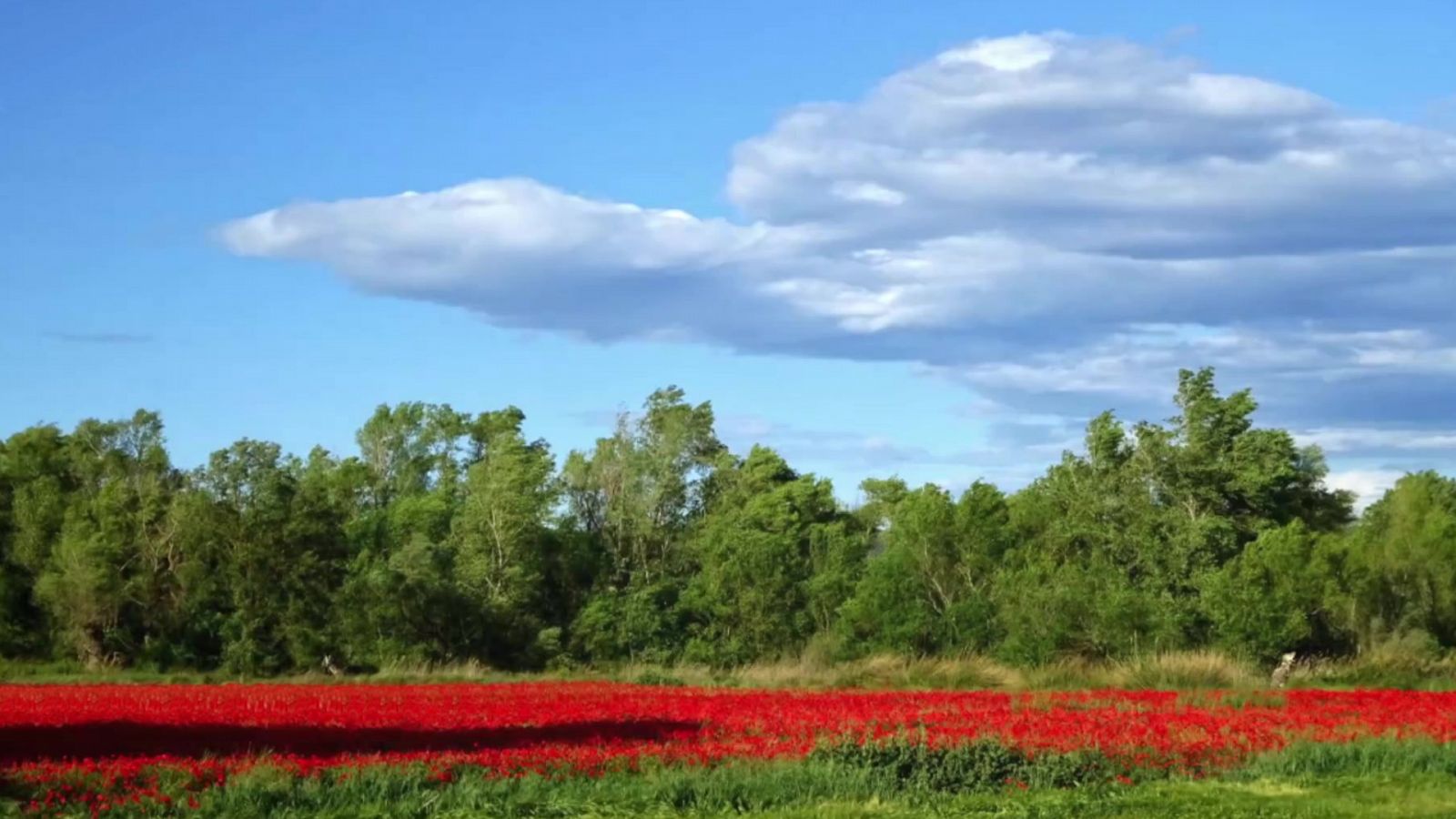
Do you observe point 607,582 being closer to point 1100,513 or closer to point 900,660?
point 1100,513

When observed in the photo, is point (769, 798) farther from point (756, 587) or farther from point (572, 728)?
point (756, 587)

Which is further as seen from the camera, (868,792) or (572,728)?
(572,728)

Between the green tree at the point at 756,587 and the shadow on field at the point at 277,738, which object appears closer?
the shadow on field at the point at 277,738

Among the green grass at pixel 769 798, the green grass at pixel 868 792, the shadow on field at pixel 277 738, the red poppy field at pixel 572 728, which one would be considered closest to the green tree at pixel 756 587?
the red poppy field at pixel 572 728

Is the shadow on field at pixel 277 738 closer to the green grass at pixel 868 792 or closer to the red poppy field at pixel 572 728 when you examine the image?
the red poppy field at pixel 572 728

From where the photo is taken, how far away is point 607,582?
65.3 meters

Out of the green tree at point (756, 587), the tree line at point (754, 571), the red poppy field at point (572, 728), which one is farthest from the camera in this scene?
the green tree at point (756, 587)

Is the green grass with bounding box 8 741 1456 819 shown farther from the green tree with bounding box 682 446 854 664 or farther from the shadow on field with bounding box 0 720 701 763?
the green tree with bounding box 682 446 854 664

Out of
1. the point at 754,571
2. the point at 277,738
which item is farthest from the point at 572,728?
the point at 754,571

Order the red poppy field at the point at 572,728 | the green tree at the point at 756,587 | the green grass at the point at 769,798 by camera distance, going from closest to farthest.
→ the green grass at the point at 769,798 < the red poppy field at the point at 572,728 < the green tree at the point at 756,587

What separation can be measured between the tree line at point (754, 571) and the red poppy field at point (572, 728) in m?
16.0

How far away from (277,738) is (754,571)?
37253 mm

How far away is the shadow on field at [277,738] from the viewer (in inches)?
733

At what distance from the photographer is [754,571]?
57.2 metres
